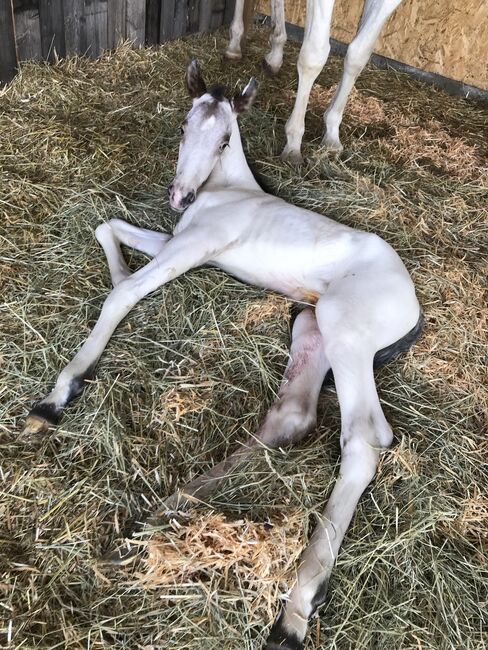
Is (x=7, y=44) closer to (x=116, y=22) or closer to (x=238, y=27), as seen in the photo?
(x=116, y=22)

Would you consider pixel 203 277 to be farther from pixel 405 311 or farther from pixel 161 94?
pixel 161 94

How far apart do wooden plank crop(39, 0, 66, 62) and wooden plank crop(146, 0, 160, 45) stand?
3.70 ft

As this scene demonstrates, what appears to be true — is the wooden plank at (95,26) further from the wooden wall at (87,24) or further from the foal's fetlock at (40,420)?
the foal's fetlock at (40,420)

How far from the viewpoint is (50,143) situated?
3.96m

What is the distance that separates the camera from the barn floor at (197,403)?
193 cm

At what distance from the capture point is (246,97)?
329 cm

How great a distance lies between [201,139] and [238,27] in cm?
330

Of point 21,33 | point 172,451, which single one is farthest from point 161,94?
point 172,451

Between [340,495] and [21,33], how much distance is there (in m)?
4.23

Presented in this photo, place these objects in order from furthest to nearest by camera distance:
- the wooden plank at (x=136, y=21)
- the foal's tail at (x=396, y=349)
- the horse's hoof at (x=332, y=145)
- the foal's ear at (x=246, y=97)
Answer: the wooden plank at (x=136, y=21) → the horse's hoof at (x=332, y=145) → the foal's ear at (x=246, y=97) → the foal's tail at (x=396, y=349)

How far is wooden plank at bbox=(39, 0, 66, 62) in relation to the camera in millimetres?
4570

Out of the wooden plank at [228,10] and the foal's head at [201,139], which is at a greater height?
the foal's head at [201,139]

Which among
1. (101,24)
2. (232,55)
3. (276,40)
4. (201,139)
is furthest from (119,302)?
(232,55)

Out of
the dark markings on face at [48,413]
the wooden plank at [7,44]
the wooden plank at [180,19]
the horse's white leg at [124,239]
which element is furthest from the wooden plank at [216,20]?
the dark markings on face at [48,413]
